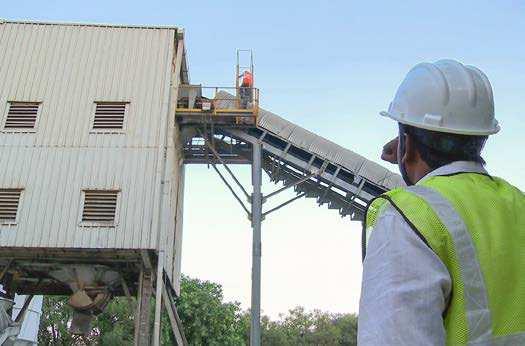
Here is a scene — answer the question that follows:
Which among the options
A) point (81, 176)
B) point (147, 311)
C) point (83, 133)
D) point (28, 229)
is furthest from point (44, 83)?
point (147, 311)

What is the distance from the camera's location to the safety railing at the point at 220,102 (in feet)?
55.1

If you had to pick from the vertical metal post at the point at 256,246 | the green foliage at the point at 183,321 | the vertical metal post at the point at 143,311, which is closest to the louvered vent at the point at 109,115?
→ the vertical metal post at the point at 143,311

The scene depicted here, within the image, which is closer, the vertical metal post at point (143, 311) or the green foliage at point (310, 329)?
the vertical metal post at point (143, 311)

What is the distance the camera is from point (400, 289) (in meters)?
1.42

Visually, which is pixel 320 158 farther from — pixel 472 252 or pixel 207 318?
pixel 207 318

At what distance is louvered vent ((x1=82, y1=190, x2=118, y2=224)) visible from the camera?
14.4 meters

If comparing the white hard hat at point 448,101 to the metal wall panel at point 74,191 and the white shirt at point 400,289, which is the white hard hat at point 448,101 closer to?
the white shirt at point 400,289

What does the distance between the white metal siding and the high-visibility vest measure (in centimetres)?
1284

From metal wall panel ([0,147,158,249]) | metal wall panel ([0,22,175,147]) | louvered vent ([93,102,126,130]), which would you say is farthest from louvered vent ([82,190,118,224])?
louvered vent ([93,102,126,130])

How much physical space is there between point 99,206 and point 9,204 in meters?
2.16

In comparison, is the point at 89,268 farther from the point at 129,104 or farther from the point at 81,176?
the point at 129,104

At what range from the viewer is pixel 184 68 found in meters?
18.1

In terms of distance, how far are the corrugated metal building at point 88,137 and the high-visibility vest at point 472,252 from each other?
12.8 metres

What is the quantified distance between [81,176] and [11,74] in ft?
11.9
